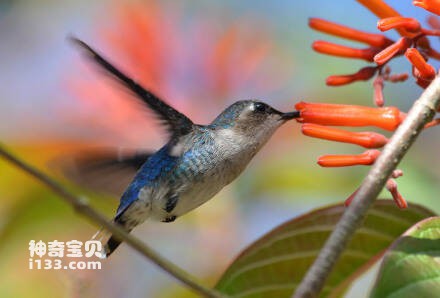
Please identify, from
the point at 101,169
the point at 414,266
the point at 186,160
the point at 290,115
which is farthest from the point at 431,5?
the point at 101,169

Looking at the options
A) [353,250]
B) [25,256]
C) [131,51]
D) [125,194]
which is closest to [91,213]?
[353,250]

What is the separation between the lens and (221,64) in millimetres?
3699

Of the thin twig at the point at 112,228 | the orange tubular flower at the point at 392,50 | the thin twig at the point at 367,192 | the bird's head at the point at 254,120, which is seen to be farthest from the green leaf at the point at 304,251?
the thin twig at the point at 112,228

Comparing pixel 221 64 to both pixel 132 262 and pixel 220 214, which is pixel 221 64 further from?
pixel 132 262

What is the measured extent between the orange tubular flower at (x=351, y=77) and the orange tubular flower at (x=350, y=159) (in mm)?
343

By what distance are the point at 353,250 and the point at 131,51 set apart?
6.01 feet

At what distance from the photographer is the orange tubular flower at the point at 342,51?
6.12 feet

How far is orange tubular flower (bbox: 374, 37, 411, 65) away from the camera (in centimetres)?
180

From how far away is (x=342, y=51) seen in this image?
1882 mm

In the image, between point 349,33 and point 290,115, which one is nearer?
point 349,33

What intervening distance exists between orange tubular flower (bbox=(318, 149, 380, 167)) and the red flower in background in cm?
170

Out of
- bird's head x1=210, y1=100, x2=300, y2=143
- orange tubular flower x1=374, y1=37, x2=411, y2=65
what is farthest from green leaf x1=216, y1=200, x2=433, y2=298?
bird's head x1=210, y1=100, x2=300, y2=143

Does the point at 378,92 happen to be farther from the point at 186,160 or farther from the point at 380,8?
the point at 186,160

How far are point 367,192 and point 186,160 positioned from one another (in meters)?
1.31
